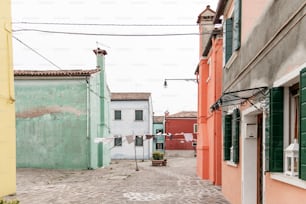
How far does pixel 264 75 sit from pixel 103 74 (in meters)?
20.9

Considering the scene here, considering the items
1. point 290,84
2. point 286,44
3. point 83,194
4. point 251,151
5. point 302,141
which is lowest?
point 83,194

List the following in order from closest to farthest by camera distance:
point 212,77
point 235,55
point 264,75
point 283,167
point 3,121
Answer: point 283,167 < point 264,75 < point 235,55 < point 3,121 < point 212,77

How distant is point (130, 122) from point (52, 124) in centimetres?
1736

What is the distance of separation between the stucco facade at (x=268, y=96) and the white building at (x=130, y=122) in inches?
1139

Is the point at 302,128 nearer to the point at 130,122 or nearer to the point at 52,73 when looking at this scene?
the point at 52,73

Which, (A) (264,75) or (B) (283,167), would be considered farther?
(A) (264,75)

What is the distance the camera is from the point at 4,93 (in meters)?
10.6

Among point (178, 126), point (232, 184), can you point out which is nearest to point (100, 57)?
point (232, 184)

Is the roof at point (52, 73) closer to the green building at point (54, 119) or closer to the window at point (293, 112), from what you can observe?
the green building at point (54, 119)

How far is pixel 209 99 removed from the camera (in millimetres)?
15922

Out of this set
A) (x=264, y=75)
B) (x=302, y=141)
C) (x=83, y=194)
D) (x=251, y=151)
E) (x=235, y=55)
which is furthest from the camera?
(x=83, y=194)

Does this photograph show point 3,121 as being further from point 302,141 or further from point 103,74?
point 103,74

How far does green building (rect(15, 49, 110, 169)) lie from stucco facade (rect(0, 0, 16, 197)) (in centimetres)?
1005

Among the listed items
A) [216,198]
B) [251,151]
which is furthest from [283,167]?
[216,198]
